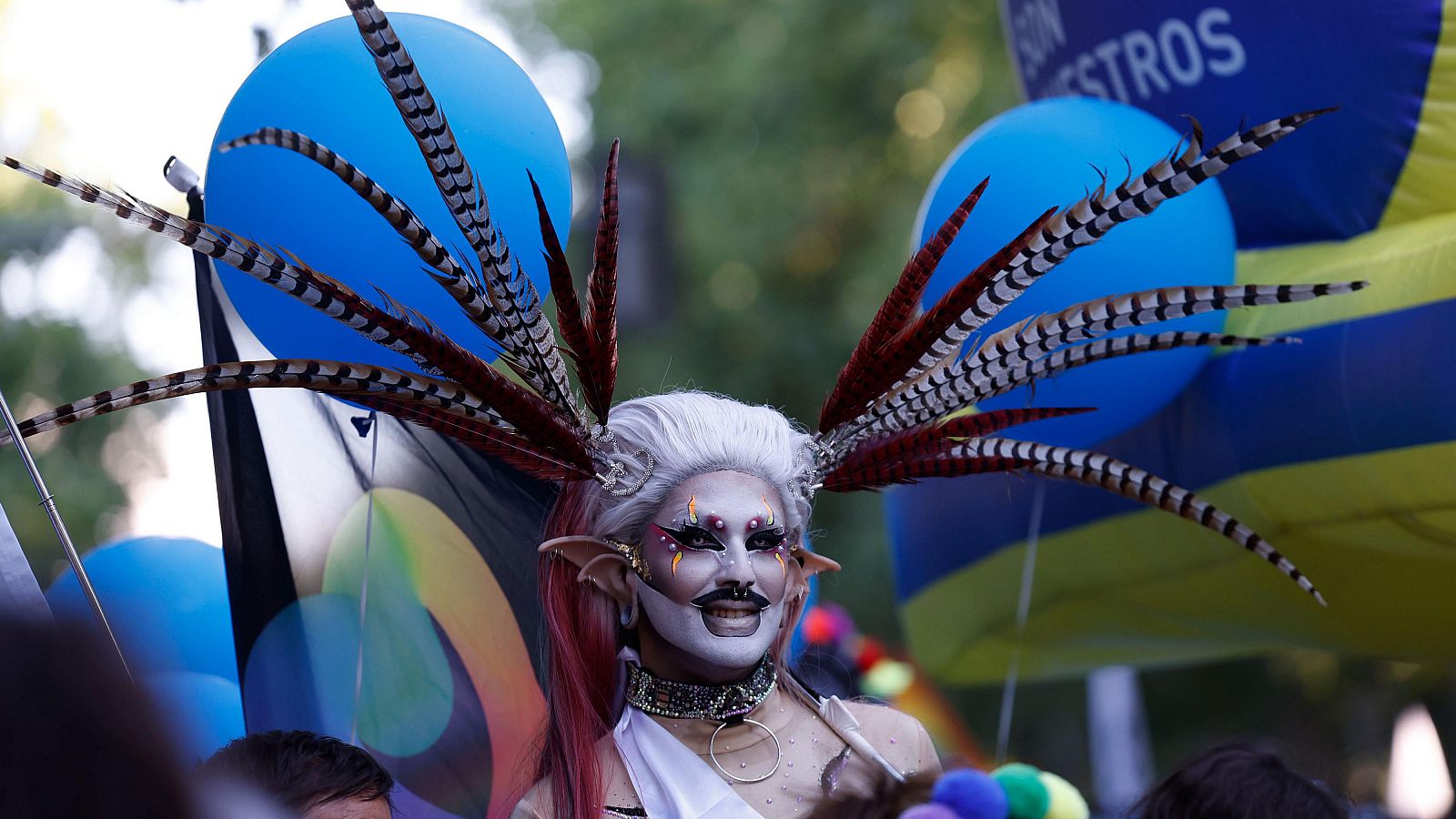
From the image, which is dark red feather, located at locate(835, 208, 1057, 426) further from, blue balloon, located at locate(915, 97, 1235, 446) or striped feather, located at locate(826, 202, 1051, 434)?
blue balloon, located at locate(915, 97, 1235, 446)

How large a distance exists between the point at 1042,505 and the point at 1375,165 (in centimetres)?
119

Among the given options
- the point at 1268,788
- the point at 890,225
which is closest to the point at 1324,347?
the point at 1268,788

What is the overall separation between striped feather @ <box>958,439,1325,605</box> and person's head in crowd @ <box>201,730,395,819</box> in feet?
3.25

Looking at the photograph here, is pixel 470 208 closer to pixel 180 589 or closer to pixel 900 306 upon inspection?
pixel 900 306

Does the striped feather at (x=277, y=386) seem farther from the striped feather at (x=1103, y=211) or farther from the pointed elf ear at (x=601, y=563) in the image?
the striped feather at (x=1103, y=211)

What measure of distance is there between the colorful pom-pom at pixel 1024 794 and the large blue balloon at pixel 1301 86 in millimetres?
2150

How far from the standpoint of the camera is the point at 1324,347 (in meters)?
3.00

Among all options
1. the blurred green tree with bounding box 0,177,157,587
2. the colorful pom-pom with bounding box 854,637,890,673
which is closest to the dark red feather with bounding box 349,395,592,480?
the colorful pom-pom with bounding box 854,637,890,673

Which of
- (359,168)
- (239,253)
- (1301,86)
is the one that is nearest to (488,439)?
(239,253)

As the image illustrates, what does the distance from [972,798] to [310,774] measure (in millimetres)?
950

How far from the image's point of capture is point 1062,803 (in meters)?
1.45

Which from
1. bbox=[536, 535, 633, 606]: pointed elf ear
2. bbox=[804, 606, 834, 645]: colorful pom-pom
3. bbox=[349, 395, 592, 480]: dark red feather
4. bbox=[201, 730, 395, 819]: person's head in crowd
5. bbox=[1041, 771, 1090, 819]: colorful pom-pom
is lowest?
bbox=[804, 606, 834, 645]: colorful pom-pom

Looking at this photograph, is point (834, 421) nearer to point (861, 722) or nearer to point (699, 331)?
point (861, 722)

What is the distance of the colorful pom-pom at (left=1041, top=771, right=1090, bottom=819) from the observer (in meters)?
1.44
